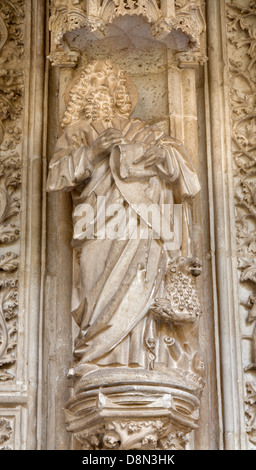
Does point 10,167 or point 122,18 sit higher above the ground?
point 122,18

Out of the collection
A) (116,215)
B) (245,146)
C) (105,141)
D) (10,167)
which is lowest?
(116,215)

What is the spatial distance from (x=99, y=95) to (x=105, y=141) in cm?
47

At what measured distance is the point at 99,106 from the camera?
8047mm

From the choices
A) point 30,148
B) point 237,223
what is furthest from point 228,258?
point 30,148

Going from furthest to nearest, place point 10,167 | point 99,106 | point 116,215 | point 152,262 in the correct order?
point 10,167 < point 99,106 < point 116,215 < point 152,262

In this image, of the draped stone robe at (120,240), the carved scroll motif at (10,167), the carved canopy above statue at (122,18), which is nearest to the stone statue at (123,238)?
the draped stone robe at (120,240)

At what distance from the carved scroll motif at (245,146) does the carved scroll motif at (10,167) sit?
4.67 feet

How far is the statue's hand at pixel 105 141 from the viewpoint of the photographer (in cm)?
771

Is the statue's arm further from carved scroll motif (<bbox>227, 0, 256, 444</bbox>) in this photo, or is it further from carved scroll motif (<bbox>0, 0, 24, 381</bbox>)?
carved scroll motif (<bbox>227, 0, 256, 444</bbox>)

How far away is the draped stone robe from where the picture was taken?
24.2 feet

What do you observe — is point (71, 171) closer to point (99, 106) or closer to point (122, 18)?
point (99, 106)

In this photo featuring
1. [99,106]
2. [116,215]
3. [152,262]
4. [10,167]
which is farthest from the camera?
[10,167]

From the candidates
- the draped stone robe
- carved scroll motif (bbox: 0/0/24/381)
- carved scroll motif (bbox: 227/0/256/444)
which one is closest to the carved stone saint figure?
the draped stone robe

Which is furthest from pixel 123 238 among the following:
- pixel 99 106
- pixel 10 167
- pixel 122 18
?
pixel 122 18
